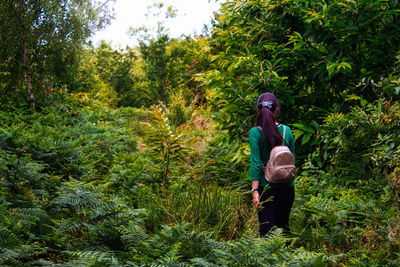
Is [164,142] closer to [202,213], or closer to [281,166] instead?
[202,213]

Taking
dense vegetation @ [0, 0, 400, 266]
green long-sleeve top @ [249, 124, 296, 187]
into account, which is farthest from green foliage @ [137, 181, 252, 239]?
green long-sleeve top @ [249, 124, 296, 187]

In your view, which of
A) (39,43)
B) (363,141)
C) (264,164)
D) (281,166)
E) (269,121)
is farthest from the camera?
(39,43)

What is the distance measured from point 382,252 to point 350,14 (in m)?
3.11

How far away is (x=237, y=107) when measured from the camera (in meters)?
5.07

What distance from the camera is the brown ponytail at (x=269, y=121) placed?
297cm

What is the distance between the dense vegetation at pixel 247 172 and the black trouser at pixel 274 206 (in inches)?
8.6

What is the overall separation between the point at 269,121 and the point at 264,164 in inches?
17.6

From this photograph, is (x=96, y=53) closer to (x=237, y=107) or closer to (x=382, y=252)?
(x=237, y=107)

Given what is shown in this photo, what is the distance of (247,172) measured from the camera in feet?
17.8

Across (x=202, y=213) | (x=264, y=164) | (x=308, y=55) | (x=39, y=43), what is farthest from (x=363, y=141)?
(x=39, y=43)

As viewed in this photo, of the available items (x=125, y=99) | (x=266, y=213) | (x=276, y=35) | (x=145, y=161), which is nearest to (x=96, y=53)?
(x=125, y=99)

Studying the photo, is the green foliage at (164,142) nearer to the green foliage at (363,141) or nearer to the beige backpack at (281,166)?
the green foliage at (363,141)

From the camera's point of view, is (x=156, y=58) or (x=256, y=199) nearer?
(x=256, y=199)

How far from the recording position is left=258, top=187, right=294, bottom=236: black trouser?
9.87 ft
